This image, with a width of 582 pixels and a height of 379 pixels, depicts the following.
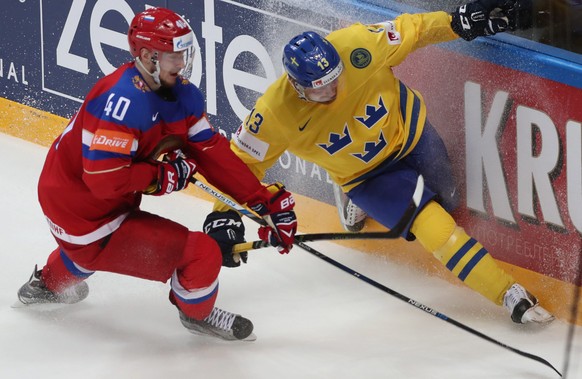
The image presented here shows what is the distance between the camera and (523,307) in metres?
4.97

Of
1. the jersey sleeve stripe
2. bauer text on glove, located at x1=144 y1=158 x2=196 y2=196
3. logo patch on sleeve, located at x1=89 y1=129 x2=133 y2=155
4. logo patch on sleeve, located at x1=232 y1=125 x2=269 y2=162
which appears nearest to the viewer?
logo patch on sleeve, located at x1=89 y1=129 x2=133 y2=155

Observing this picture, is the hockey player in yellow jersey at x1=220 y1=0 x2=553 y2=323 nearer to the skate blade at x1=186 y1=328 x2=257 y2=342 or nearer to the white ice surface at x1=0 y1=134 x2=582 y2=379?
the white ice surface at x1=0 y1=134 x2=582 y2=379

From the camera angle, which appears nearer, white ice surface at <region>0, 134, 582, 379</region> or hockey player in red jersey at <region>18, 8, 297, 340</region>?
hockey player in red jersey at <region>18, 8, 297, 340</region>

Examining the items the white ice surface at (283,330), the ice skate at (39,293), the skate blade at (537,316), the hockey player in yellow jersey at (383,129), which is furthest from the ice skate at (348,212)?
the ice skate at (39,293)

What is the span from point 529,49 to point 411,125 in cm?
56

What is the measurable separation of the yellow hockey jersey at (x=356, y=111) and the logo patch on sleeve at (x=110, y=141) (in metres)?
0.74

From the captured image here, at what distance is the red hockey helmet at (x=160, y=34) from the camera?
4.45 m

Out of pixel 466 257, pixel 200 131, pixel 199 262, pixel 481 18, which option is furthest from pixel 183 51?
pixel 466 257

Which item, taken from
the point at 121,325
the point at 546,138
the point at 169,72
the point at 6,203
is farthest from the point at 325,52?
the point at 6,203

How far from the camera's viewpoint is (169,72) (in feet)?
14.8

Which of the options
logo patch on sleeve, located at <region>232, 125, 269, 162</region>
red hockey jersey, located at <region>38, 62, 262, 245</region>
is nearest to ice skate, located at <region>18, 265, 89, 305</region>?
red hockey jersey, located at <region>38, 62, 262, 245</region>

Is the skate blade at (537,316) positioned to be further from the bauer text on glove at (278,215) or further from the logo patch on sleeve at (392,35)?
the logo patch on sleeve at (392,35)

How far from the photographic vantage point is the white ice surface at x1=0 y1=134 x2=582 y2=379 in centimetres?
475

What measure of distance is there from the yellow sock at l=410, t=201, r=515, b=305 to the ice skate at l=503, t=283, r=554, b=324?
0.14ft
